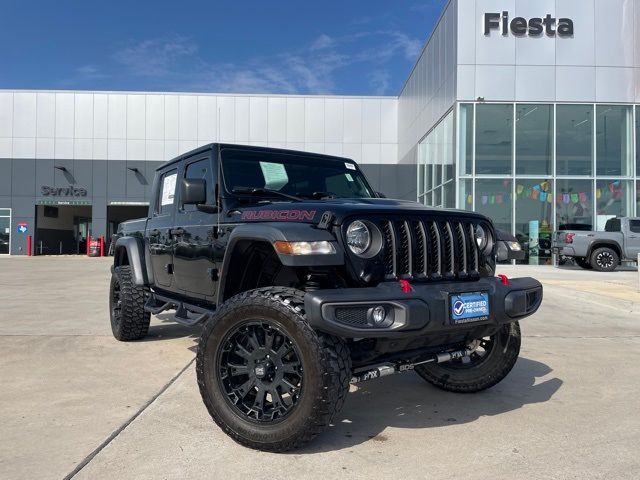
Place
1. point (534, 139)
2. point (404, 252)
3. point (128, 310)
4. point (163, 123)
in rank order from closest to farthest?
1. point (404, 252)
2. point (128, 310)
3. point (534, 139)
4. point (163, 123)

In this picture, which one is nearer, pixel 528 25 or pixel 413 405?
pixel 413 405

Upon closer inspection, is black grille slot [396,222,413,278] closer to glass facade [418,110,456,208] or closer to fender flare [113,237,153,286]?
fender flare [113,237,153,286]

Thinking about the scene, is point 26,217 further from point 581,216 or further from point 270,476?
point 270,476

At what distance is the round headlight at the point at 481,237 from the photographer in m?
3.69

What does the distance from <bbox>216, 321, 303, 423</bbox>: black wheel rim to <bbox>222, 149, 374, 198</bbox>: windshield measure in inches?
53.7

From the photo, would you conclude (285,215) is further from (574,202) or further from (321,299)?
(574,202)

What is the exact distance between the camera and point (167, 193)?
5246 millimetres

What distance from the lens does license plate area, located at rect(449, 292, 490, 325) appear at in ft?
9.70

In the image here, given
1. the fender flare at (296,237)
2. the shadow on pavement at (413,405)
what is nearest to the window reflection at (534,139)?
the shadow on pavement at (413,405)

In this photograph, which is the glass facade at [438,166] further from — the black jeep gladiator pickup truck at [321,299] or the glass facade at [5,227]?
the glass facade at [5,227]

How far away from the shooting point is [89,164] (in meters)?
29.3

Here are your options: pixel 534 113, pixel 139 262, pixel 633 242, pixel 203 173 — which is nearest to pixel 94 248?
pixel 534 113

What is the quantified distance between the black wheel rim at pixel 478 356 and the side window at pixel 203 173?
234 cm

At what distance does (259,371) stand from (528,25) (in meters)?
19.7
